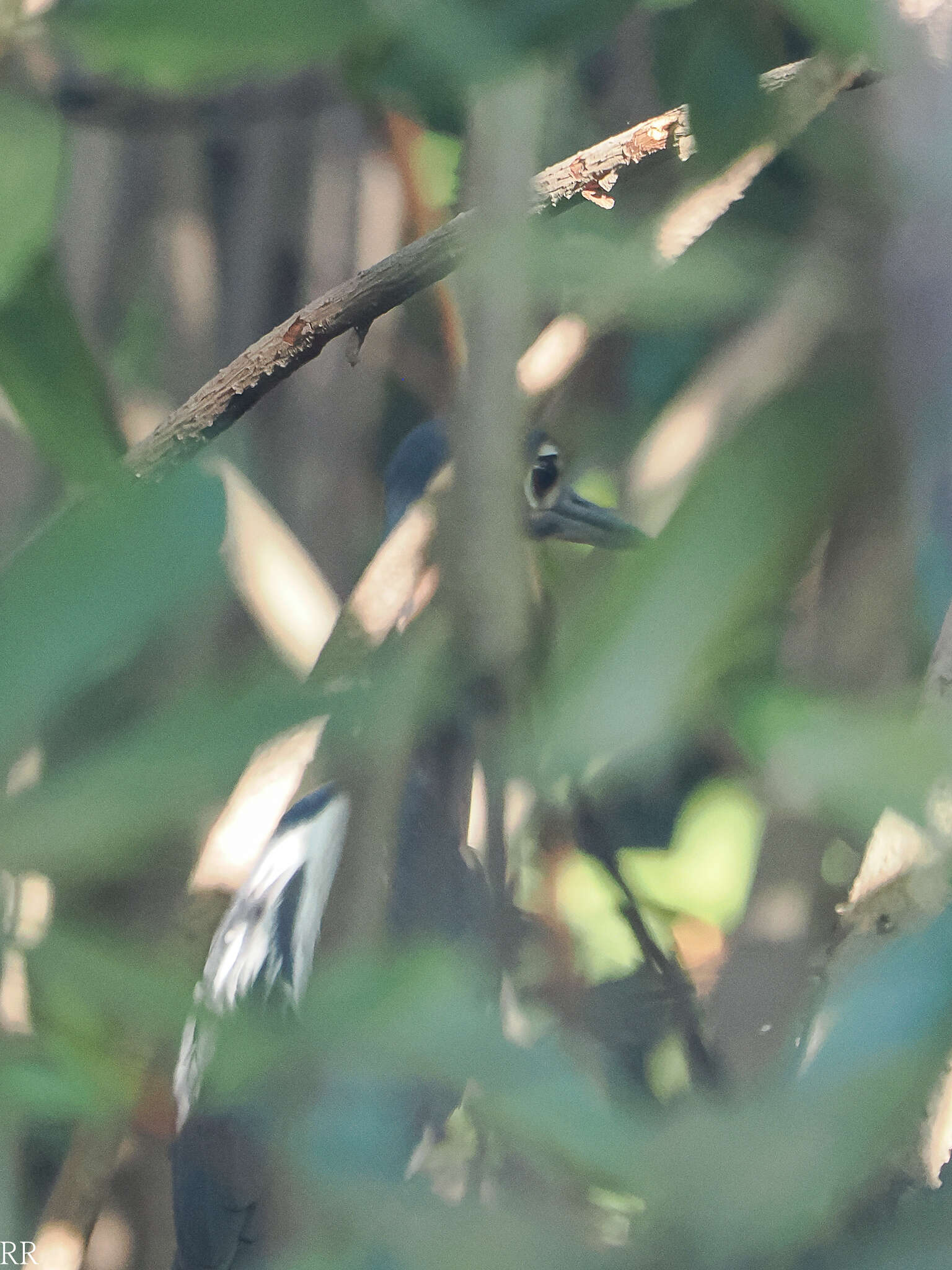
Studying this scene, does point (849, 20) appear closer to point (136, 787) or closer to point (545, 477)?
point (136, 787)

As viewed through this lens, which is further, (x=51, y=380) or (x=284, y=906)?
(x=284, y=906)

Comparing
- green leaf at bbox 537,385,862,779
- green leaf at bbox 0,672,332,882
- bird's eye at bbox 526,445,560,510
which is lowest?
bird's eye at bbox 526,445,560,510

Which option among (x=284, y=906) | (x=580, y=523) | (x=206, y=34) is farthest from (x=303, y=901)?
(x=206, y=34)

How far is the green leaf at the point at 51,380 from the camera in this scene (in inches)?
7.6

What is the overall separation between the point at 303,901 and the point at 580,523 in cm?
16

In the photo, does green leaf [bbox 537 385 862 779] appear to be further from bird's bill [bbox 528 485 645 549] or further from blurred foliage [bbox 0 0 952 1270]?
bird's bill [bbox 528 485 645 549]

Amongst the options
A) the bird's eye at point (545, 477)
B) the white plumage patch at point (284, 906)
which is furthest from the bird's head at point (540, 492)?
the white plumage patch at point (284, 906)

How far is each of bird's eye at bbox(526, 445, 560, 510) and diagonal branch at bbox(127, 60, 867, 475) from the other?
0.54 ft

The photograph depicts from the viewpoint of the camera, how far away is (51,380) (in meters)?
0.20

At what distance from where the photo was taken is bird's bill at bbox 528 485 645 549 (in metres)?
0.32

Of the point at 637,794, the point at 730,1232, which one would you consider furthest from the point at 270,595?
the point at 730,1232

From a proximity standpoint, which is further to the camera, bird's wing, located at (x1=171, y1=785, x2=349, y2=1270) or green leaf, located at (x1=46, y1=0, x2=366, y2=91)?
bird's wing, located at (x1=171, y1=785, x2=349, y2=1270)

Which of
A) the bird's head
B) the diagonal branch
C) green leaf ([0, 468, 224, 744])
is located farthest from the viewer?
the bird's head

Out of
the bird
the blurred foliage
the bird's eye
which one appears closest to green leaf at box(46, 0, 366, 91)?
the blurred foliage
